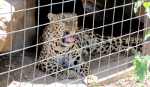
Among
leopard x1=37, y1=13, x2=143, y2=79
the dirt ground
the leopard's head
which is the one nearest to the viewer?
the dirt ground

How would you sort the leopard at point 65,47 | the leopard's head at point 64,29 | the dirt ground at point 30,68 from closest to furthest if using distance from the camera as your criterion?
1. the dirt ground at point 30,68
2. the leopard at point 65,47
3. the leopard's head at point 64,29

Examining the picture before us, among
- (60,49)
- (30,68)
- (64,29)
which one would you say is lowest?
(30,68)

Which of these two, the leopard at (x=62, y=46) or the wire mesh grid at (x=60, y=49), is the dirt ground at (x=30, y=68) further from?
the leopard at (x=62, y=46)

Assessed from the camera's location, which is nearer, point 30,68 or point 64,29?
point 30,68

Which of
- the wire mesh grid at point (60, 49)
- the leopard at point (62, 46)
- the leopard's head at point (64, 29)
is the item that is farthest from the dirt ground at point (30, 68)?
the leopard's head at point (64, 29)

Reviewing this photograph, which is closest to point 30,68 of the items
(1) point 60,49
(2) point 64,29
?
(1) point 60,49

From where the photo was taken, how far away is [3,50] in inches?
137

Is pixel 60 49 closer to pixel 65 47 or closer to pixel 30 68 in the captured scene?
pixel 65 47

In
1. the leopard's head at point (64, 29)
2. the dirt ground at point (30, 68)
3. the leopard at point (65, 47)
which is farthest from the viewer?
the leopard's head at point (64, 29)

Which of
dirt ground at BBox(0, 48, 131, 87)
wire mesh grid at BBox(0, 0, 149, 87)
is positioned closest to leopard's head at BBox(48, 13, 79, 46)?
wire mesh grid at BBox(0, 0, 149, 87)

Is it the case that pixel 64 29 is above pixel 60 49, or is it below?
above

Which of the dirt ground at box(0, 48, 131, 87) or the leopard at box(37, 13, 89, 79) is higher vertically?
the leopard at box(37, 13, 89, 79)

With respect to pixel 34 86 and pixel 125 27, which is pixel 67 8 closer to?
pixel 125 27

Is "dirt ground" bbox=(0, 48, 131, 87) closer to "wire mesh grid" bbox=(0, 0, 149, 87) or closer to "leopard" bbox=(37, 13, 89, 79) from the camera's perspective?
"wire mesh grid" bbox=(0, 0, 149, 87)
